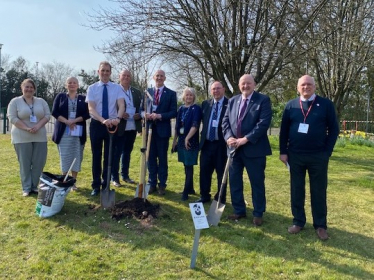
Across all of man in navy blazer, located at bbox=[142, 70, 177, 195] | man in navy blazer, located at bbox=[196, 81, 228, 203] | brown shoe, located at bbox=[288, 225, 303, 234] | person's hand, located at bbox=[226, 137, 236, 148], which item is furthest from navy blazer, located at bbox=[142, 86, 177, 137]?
brown shoe, located at bbox=[288, 225, 303, 234]

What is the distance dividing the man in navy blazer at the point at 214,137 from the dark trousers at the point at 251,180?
0.95 ft

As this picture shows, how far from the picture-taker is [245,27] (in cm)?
851

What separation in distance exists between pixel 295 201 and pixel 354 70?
10.4 metres

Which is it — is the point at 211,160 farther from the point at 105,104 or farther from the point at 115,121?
the point at 105,104

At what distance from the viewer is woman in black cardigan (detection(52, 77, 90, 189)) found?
5387 mm

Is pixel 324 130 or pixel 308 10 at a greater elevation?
pixel 308 10

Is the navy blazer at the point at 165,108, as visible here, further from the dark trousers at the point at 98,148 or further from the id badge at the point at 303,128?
the id badge at the point at 303,128

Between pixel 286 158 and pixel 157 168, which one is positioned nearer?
pixel 286 158

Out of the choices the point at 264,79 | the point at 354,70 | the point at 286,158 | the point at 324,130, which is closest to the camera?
the point at 324,130

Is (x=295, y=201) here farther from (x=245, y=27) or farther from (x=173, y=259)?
(x=245, y=27)

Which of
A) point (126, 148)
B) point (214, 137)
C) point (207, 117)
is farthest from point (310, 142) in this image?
point (126, 148)

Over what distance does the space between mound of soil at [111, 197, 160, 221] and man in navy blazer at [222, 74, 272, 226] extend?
116 cm

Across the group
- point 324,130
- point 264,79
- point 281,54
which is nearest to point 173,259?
point 324,130

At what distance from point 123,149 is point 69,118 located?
121 cm
